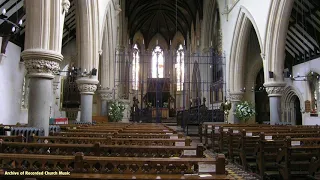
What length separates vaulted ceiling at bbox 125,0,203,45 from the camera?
28000mm

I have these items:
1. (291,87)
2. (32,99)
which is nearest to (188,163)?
(32,99)

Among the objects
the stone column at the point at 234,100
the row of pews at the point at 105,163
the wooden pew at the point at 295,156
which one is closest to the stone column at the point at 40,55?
the row of pews at the point at 105,163

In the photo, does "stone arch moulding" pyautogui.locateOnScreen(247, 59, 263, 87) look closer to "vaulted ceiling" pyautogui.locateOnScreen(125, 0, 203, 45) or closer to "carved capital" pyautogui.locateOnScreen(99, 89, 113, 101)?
"vaulted ceiling" pyautogui.locateOnScreen(125, 0, 203, 45)

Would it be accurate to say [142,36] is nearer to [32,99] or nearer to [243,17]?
[243,17]

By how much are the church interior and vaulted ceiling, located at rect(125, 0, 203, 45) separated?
478 millimetres

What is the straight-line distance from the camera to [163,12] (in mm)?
34125

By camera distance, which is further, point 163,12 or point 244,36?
point 163,12

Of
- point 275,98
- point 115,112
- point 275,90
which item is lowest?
point 115,112

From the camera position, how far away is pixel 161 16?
34.7 meters

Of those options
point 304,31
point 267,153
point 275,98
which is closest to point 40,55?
point 267,153

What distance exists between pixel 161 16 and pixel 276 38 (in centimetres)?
2376

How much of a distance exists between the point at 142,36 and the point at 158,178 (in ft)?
113

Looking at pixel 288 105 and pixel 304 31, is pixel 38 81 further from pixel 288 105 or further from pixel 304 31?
pixel 288 105

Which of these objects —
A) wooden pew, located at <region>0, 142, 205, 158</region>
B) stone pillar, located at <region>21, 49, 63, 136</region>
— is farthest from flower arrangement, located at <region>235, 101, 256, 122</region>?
wooden pew, located at <region>0, 142, 205, 158</region>
